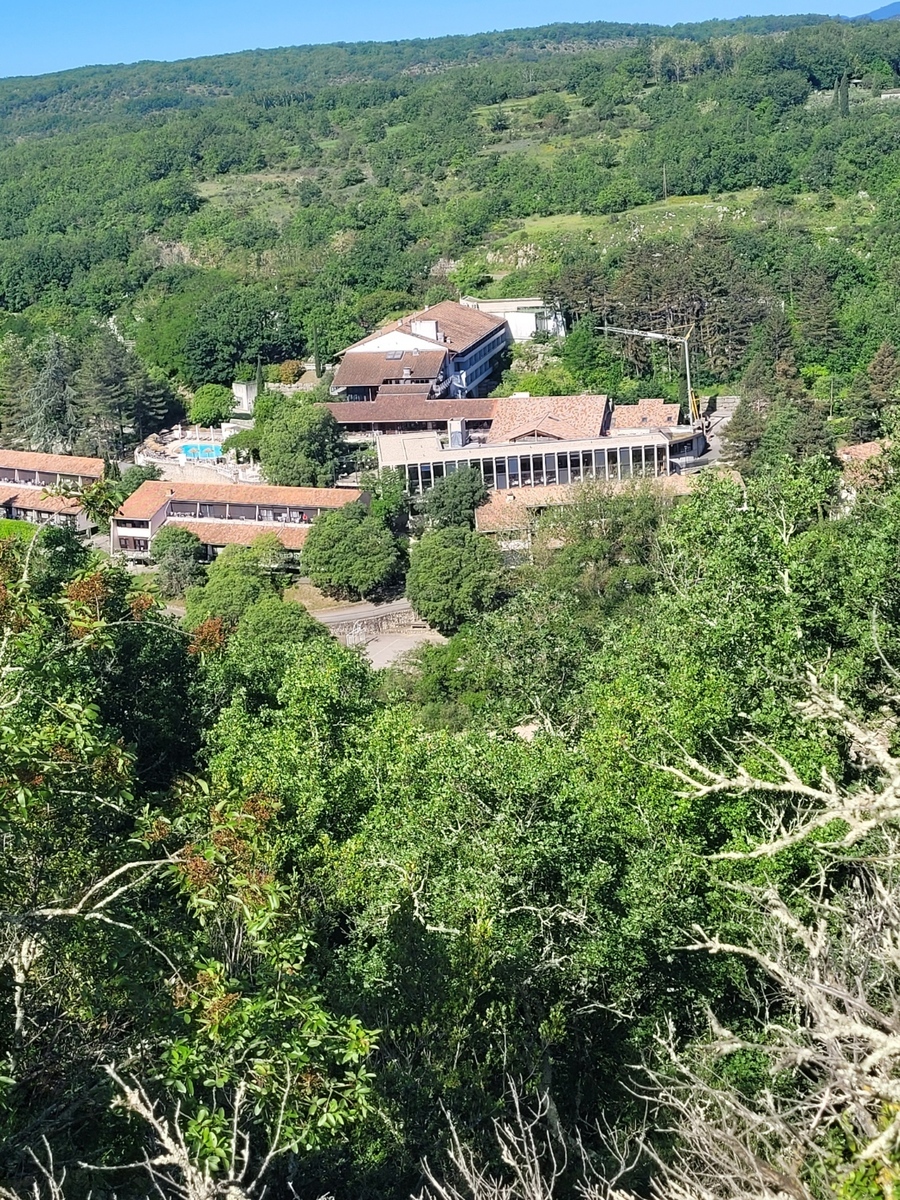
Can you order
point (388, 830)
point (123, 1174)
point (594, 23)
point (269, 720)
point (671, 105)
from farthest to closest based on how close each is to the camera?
point (594, 23)
point (671, 105)
point (269, 720)
point (388, 830)
point (123, 1174)

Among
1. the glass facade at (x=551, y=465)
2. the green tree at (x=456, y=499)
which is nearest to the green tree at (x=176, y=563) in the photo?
the green tree at (x=456, y=499)

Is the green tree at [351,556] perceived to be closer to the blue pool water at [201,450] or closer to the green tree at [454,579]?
the green tree at [454,579]

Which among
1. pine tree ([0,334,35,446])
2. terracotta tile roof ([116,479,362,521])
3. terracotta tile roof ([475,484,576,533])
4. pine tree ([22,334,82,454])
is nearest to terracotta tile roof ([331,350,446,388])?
terracotta tile roof ([116,479,362,521])

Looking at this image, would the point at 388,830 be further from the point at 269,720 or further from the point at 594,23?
the point at 594,23

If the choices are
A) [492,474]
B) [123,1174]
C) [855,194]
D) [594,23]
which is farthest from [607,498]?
[594,23]

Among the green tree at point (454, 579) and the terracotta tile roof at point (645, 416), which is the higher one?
the terracotta tile roof at point (645, 416)

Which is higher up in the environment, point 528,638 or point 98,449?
point 528,638
